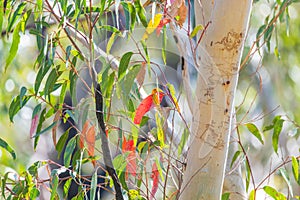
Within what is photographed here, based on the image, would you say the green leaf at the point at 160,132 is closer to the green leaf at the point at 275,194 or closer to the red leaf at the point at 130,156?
the red leaf at the point at 130,156

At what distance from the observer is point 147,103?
117cm

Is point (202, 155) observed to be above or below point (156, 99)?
below

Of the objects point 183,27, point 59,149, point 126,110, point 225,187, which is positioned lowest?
point 225,187

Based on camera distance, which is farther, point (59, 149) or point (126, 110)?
point (59, 149)

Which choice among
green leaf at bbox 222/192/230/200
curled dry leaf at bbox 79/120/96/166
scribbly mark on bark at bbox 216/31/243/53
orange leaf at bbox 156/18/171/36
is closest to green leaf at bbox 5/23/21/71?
curled dry leaf at bbox 79/120/96/166

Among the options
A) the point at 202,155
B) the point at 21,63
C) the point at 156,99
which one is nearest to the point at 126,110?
the point at 156,99

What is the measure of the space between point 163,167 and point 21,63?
203cm

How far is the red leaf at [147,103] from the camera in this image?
1.17m

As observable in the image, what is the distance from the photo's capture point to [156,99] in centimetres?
117

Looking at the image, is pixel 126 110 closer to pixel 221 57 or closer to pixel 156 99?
pixel 156 99

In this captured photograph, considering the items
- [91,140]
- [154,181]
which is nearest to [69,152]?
[91,140]

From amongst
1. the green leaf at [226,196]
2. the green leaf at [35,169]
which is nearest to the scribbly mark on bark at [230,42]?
the green leaf at [226,196]

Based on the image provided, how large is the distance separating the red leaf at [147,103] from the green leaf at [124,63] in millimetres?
75

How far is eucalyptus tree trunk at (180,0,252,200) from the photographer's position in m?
1.13
